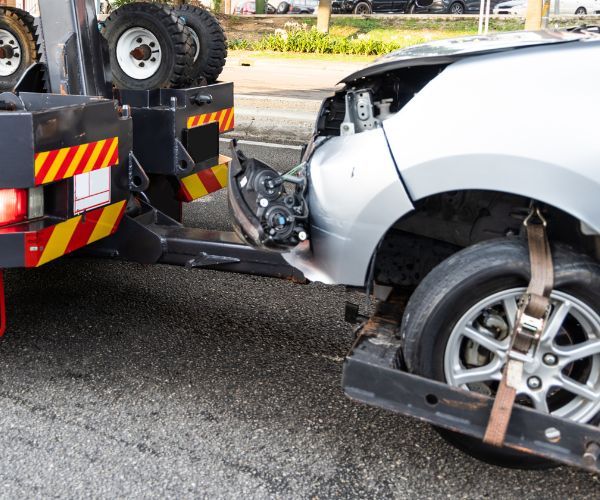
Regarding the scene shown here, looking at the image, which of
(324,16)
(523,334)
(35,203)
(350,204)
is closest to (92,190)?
(35,203)

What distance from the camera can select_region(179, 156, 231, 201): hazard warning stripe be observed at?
4691 mm

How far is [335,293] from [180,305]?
2.97 feet

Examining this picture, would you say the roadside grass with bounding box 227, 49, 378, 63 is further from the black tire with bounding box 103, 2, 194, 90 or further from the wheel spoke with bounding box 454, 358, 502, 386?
the wheel spoke with bounding box 454, 358, 502, 386

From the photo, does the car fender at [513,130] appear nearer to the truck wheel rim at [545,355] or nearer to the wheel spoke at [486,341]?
the truck wheel rim at [545,355]

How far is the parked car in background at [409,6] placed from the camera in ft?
104

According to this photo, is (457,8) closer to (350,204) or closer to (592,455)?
(350,204)

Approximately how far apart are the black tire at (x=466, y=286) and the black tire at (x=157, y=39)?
7.92 ft

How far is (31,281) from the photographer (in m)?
4.63

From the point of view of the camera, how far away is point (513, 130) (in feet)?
8.33

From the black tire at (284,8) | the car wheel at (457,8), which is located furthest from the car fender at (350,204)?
the black tire at (284,8)

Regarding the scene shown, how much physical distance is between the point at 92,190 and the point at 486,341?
6.07 feet

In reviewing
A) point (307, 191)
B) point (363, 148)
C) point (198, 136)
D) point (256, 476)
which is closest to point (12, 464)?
point (256, 476)

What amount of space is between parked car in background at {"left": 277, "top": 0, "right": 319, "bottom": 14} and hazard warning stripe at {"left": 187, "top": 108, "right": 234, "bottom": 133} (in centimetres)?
3428

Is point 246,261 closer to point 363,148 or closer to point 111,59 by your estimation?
point 363,148
